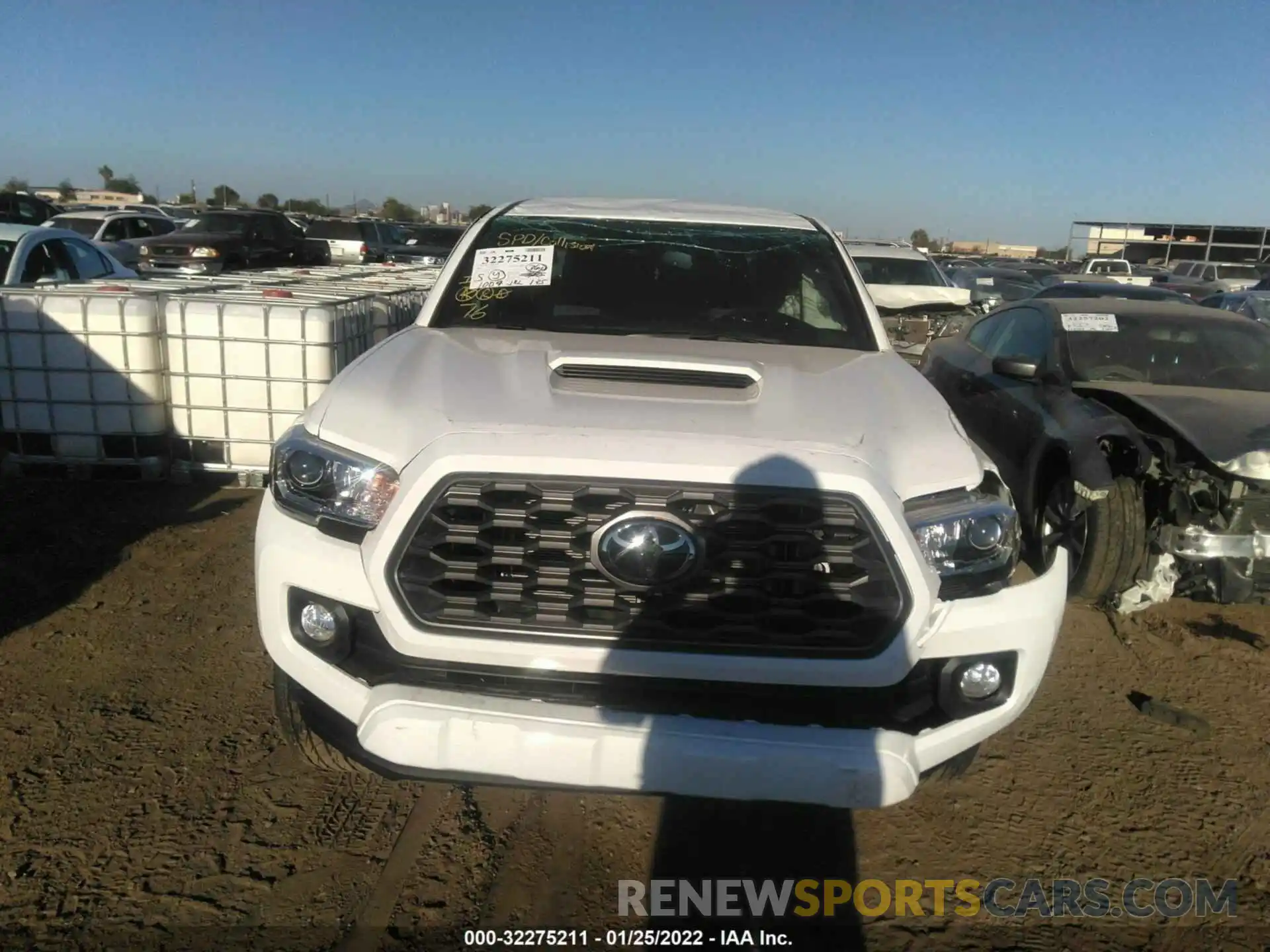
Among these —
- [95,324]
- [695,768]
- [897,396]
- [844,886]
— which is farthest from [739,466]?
[95,324]

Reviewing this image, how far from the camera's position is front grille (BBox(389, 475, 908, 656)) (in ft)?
7.98

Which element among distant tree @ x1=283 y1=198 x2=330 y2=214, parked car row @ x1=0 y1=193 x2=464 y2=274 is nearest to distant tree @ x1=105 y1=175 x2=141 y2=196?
distant tree @ x1=283 y1=198 x2=330 y2=214

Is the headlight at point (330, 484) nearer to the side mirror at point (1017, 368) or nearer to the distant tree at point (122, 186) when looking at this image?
the side mirror at point (1017, 368)

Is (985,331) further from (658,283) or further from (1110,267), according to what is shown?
(1110,267)

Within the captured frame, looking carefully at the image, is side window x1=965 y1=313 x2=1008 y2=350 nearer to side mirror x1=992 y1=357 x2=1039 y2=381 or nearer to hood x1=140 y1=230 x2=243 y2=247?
side mirror x1=992 y1=357 x2=1039 y2=381

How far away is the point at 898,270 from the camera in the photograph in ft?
47.1

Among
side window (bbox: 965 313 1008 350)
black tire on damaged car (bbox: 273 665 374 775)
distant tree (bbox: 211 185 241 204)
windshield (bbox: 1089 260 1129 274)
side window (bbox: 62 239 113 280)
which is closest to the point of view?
black tire on damaged car (bbox: 273 665 374 775)

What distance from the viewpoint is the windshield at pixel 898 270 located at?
46.6 ft

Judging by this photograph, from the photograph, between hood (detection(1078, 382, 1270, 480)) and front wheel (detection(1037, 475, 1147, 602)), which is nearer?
hood (detection(1078, 382, 1270, 480))

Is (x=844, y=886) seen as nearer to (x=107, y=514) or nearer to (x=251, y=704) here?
(x=251, y=704)

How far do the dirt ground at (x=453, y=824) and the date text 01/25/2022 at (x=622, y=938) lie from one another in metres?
0.03

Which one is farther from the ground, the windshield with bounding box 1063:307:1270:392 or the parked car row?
the windshield with bounding box 1063:307:1270:392

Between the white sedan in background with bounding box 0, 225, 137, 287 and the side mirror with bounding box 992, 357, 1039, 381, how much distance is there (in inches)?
292

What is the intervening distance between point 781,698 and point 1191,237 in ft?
212
